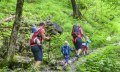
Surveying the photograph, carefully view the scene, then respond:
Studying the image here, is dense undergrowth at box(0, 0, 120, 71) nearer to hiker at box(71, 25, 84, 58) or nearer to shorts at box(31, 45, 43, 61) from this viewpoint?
hiker at box(71, 25, 84, 58)

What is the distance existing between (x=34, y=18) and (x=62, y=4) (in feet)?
20.6

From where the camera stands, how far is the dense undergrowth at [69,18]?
17.6m

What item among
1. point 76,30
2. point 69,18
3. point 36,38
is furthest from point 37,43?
point 69,18

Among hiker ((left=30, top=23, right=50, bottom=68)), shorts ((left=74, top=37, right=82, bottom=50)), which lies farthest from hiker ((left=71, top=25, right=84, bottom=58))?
hiker ((left=30, top=23, right=50, bottom=68))

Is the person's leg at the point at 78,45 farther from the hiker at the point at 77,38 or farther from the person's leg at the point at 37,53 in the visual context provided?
the person's leg at the point at 37,53

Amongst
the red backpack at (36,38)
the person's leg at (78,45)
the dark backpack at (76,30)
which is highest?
the red backpack at (36,38)

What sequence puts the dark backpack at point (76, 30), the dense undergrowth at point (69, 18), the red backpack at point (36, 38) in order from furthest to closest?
the dense undergrowth at point (69, 18) < the dark backpack at point (76, 30) < the red backpack at point (36, 38)

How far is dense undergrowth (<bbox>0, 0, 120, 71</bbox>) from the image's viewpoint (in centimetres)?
1761

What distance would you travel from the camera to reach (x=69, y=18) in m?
22.7

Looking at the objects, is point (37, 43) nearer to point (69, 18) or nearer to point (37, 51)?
point (37, 51)

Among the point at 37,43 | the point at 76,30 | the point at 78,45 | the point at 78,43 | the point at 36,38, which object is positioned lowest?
the point at 78,45

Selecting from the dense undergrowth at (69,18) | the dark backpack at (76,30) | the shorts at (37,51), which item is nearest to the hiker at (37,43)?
the shorts at (37,51)

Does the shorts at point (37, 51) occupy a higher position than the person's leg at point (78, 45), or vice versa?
the shorts at point (37, 51)

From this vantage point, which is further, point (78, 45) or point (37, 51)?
point (78, 45)
